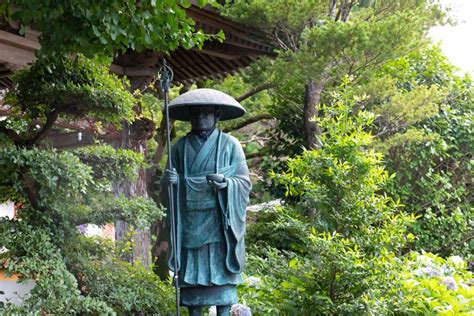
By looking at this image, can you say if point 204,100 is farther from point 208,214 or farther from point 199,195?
point 208,214

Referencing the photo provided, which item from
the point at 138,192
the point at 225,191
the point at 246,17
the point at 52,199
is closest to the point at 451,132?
the point at 246,17

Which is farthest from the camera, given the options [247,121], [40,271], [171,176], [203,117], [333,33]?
[247,121]

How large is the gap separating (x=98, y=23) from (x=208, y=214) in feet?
4.61

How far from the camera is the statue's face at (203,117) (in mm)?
4125

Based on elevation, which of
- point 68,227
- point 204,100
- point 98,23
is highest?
point 98,23

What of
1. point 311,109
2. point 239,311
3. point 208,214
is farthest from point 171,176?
point 311,109

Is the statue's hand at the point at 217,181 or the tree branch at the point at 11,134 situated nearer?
the statue's hand at the point at 217,181

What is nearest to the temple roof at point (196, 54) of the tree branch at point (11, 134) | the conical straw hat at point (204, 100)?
the tree branch at point (11, 134)

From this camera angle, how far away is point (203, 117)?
4133 mm

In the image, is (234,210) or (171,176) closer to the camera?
(171,176)

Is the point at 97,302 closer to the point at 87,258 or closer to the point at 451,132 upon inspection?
the point at 87,258

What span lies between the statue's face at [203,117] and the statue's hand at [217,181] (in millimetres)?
371

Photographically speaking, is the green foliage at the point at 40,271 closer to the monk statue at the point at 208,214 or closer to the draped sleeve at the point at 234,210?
the monk statue at the point at 208,214

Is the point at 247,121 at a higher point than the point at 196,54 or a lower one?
lower
